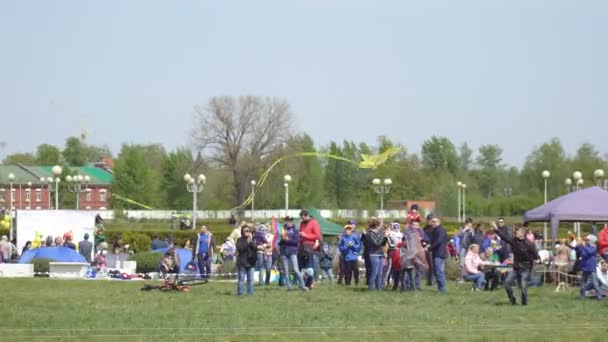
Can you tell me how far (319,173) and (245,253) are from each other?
82.4 metres

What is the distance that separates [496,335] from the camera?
51.2ft

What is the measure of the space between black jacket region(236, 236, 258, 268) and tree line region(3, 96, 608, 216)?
209 feet

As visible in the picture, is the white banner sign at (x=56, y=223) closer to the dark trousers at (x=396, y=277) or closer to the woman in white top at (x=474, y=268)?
the dark trousers at (x=396, y=277)

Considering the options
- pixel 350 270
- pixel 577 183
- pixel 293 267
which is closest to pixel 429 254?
pixel 350 270

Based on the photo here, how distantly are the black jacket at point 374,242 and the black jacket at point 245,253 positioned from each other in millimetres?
2938

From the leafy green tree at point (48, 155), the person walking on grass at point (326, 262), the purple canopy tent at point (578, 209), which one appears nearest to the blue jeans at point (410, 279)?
the person walking on grass at point (326, 262)

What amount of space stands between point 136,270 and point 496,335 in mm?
18572

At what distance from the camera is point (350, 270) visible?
89.8 feet

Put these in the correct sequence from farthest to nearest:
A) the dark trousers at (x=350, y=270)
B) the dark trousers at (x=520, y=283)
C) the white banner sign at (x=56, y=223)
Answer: the white banner sign at (x=56, y=223) → the dark trousers at (x=350, y=270) → the dark trousers at (x=520, y=283)

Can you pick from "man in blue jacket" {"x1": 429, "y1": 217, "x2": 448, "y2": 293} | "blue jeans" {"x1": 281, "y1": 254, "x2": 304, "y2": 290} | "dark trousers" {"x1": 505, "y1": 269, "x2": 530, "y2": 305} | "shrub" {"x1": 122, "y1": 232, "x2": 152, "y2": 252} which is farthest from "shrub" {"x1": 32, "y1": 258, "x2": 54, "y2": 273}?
"shrub" {"x1": 122, "y1": 232, "x2": 152, "y2": 252}

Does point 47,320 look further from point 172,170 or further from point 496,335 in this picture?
point 172,170

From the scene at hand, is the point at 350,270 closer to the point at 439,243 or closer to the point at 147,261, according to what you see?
the point at 439,243

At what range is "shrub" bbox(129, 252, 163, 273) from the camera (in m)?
32.4

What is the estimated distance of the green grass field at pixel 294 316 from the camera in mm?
15484
